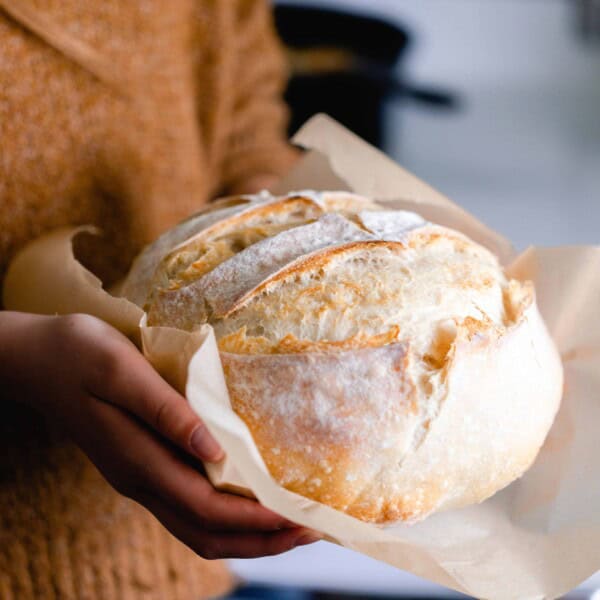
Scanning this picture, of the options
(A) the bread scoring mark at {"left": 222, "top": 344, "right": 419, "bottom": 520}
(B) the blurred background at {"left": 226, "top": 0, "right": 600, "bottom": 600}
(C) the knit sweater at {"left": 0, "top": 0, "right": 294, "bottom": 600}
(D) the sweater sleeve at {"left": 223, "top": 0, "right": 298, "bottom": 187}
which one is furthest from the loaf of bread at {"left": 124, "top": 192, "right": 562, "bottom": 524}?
(B) the blurred background at {"left": 226, "top": 0, "right": 600, "bottom": 600}

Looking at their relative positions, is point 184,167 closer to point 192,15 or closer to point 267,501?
point 192,15

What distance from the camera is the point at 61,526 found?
34.4 inches

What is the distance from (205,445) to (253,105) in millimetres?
811

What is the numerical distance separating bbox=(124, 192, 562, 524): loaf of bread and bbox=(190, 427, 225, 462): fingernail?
6 cm

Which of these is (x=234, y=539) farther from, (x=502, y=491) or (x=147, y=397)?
(x=502, y=491)

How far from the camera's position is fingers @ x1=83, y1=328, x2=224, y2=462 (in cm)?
56

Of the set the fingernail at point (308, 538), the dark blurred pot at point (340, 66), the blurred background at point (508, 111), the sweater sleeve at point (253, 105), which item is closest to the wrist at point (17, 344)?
the fingernail at point (308, 538)

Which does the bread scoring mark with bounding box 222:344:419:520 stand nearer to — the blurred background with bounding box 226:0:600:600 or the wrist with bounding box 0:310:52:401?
the wrist with bounding box 0:310:52:401

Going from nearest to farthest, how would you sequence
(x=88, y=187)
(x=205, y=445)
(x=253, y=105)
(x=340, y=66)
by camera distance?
(x=205, y=445)
(x=88, y=187)
(x=253, y=105)
(x=340, y=66)

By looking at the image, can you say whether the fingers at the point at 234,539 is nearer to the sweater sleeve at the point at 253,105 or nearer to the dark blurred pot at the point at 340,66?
the sweater sleeve at the point at 253,105

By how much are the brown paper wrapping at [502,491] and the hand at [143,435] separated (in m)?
0.02

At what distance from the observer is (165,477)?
60 centimetres

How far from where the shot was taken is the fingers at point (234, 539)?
0.60 meters

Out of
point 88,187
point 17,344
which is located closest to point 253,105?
point 88,187
